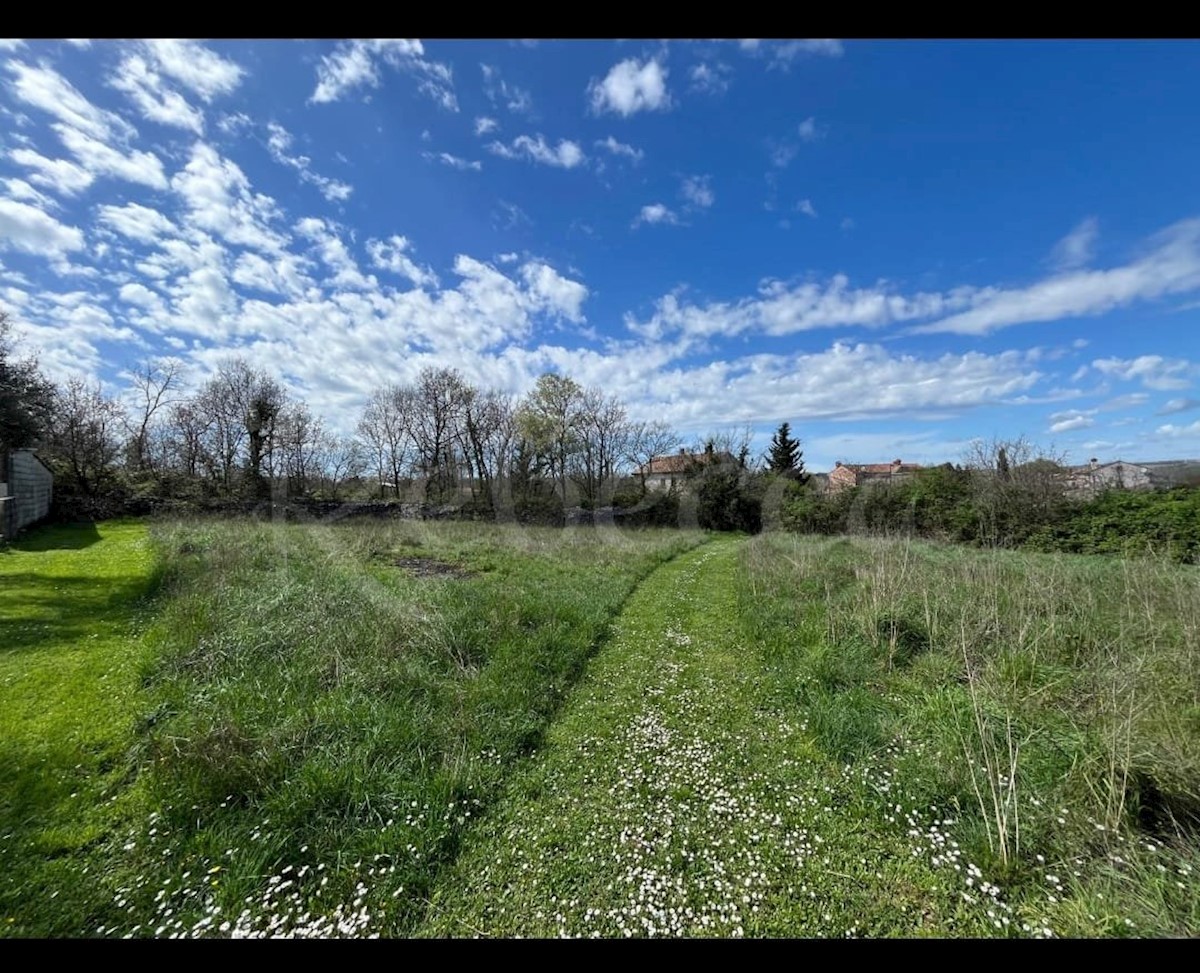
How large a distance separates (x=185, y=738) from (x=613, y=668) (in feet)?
13.2

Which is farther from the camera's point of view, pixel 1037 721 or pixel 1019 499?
pixel 1019 499

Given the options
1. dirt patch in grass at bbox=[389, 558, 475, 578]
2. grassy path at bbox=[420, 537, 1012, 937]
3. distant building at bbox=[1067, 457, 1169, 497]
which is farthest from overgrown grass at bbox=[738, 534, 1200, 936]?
distant building at bbox=[1067, 457, 1169, 497]

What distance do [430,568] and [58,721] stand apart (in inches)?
282

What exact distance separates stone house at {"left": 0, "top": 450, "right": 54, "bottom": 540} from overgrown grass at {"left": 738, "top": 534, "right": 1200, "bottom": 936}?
1940cm

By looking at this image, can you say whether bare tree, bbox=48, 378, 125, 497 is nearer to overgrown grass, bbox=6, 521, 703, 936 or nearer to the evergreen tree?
overgrown grass, bbox=6, 521, 703, 936

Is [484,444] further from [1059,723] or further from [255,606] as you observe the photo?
[1059,723]

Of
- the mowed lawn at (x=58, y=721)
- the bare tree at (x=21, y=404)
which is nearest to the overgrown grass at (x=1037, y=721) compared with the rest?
the mowed lawn at (x=58, y=721)

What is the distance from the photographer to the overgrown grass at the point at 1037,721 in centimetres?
239

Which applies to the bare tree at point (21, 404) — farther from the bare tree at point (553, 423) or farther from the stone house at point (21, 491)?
the bare tree at point (553, 423)

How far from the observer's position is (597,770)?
3523 millimetres

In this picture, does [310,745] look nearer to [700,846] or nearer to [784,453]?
[700,846]

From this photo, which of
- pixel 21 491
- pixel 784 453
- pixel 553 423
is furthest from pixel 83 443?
pixel 784 453

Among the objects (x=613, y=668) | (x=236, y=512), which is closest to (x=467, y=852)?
(x=613, y=668)

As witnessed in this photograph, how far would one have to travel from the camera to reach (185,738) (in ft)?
10.7
